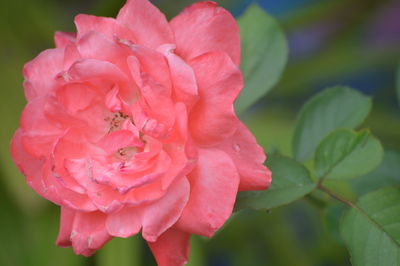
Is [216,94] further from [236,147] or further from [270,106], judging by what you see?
[270,106]

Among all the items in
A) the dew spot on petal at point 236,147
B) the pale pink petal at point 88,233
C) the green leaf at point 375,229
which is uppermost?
the dew spot on petal at point 236,147

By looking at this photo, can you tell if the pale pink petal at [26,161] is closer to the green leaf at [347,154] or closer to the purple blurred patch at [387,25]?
the green leaf at [347,154]

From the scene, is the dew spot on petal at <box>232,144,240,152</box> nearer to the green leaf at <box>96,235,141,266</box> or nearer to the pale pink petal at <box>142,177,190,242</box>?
the pale pink petal at <box>142,177,190,242</box>

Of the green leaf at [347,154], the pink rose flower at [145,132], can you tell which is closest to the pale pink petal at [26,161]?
the pink rose flower at [145,132]

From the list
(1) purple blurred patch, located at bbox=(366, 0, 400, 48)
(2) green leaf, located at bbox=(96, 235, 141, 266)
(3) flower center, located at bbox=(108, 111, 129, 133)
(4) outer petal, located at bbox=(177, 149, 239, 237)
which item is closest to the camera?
(4) outer petal, located at bbox=(177, 149, 239, 237)

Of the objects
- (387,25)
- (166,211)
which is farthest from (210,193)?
(387,25)

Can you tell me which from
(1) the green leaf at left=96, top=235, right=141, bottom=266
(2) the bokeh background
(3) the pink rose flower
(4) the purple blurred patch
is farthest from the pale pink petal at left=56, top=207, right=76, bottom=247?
(4) the purple blurred patch
